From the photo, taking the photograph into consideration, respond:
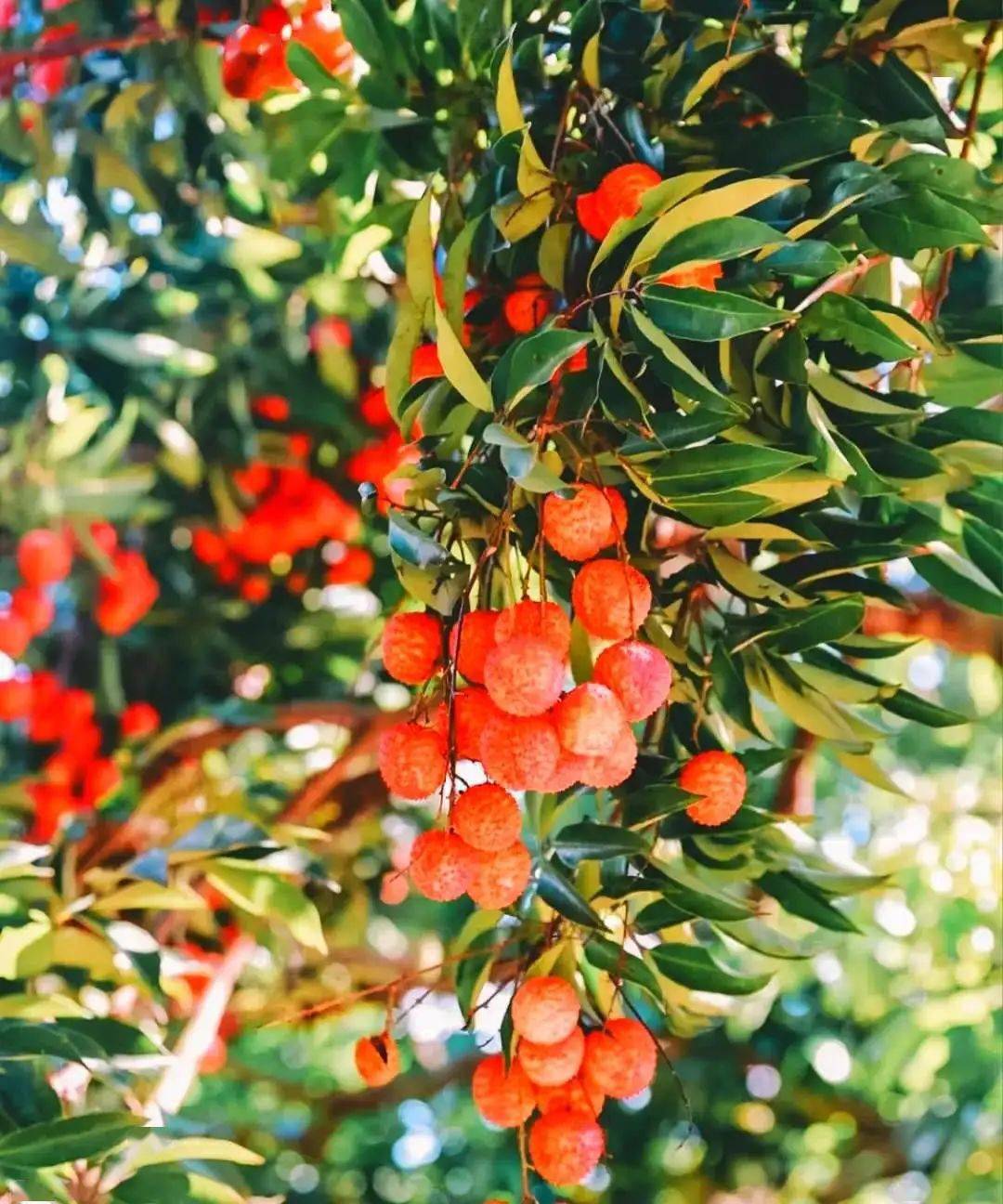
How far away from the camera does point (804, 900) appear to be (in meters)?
0.64

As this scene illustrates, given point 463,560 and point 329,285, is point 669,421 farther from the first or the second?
point 329,285

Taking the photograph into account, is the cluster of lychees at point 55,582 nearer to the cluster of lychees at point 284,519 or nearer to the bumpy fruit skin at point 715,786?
the cluster of lychees at point 284,519

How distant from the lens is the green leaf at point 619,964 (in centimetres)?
58

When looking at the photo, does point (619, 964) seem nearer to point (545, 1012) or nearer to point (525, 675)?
point (545, 1012)

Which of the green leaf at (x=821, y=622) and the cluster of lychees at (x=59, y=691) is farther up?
the green leaf at (x=821, y=622)

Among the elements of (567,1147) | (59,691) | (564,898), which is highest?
(564,898)

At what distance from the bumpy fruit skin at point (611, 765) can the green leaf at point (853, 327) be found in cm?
21

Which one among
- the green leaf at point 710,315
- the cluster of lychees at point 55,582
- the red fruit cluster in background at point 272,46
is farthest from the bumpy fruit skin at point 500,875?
the cluster of lychees at point 55,582

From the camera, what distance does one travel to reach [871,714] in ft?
3.10

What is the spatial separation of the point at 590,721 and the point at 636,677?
33 millimetres

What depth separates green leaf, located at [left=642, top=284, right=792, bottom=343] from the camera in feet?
1.54

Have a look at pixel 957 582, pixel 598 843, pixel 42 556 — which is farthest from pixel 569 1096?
pixel 42 556

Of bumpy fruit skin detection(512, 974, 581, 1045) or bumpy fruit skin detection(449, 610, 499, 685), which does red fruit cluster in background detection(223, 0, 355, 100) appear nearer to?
bumpy fruit skin detection(449, 610, 499, 685)

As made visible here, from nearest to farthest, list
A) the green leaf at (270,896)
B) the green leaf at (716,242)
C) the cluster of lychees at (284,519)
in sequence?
the green leaf at (716,242) → the green leaf at (270,896) → the cluster of lychees at (284,519)
